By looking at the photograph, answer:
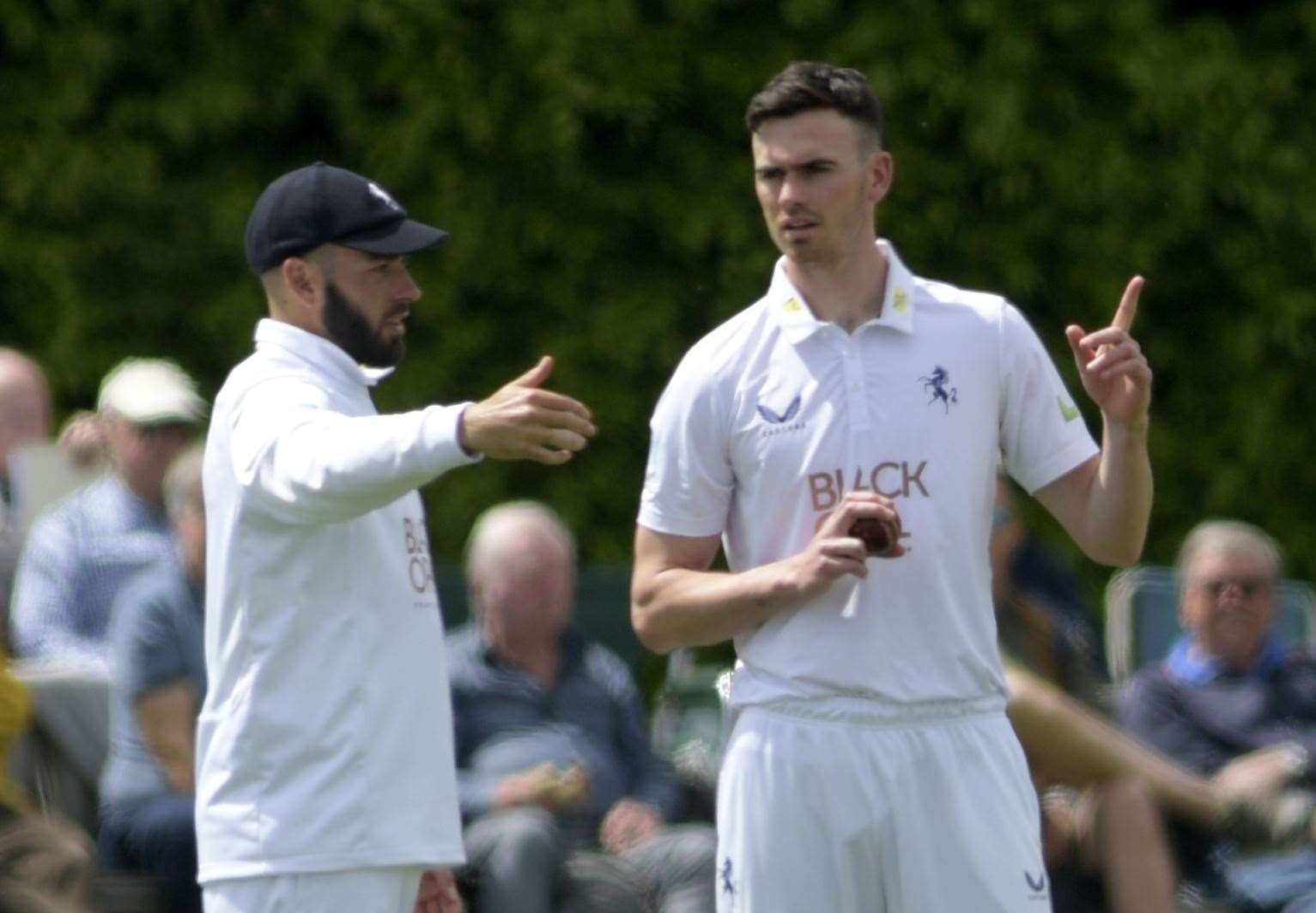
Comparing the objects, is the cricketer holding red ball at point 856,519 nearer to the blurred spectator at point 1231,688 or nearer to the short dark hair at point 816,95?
the short dark hair at point 816,95

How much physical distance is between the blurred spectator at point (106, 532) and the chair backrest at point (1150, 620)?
2.99 m

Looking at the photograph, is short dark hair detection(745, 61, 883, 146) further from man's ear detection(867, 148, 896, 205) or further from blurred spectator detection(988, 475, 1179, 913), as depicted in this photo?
blurred spectator detection(988, 475, 1179, 913)

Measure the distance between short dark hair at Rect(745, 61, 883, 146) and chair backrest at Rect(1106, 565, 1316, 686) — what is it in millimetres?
3720

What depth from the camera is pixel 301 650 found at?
409 centimetres

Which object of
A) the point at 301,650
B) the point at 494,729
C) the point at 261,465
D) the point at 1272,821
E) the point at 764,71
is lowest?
the point at 1272,821

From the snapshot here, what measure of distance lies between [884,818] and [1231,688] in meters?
3.14

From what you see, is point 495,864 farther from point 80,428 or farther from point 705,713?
point 80,428

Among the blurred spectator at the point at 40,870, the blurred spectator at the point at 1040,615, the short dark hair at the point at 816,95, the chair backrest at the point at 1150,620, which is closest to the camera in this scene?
the short dark hair at the point at 816,95

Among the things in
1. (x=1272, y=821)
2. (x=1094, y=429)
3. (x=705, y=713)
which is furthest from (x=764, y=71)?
(x=1272, y=821)

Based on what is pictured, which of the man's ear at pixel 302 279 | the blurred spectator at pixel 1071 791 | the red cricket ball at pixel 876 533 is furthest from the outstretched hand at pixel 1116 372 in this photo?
the blurred spectator at pixel 1071 791

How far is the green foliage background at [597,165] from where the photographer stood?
833cm

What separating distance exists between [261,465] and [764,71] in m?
4.70

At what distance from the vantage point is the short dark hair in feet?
14.1

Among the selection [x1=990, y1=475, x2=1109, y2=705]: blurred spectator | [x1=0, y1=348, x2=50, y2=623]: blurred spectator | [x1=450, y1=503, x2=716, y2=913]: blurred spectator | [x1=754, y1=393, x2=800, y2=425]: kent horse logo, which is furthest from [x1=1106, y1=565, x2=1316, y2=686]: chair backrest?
[x1=754, y1=393, x2=800, y2=425]: kent horse logo
